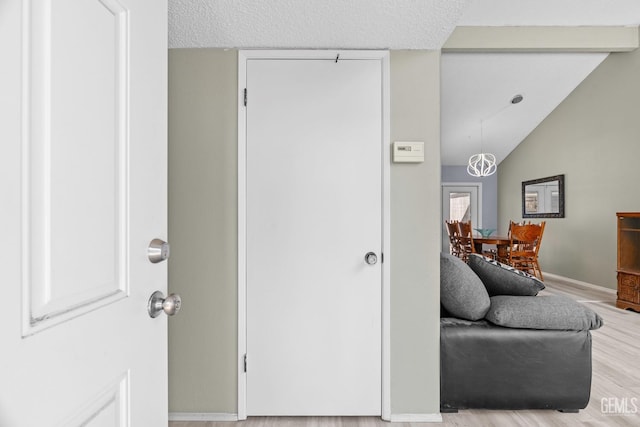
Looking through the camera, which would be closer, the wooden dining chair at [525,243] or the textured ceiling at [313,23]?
the textured ceiling at [313,23]

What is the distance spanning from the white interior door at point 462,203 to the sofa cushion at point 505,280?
21.2 feet

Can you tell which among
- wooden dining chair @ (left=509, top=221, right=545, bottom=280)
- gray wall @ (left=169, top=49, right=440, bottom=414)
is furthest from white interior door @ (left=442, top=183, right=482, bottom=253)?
gray wall @ (left=169, top=49, right=440, bottom=414)

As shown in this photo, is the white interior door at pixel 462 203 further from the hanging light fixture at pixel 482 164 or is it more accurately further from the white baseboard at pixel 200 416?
the white baseboard at pixel 200 416

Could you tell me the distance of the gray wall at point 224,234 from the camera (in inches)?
79.6

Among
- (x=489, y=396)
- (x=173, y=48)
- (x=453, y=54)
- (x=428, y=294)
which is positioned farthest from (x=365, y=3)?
(x=453, y=54)

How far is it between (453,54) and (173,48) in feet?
13.2

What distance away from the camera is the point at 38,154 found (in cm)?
52

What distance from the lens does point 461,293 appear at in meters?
2.13

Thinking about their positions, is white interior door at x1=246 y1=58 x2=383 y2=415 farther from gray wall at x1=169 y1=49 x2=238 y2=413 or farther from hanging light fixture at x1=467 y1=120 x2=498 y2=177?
hanging light fixture at x1=467 y1=120 x2=498 y2=177

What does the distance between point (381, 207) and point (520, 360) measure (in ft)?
3.74

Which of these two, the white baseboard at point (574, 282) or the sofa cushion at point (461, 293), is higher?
the sofa cushion at point (461, 293)

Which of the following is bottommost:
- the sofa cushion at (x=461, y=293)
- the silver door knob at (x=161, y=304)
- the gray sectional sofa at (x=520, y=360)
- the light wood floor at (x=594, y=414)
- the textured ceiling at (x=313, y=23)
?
the light wood floor at (x=594, y=414)

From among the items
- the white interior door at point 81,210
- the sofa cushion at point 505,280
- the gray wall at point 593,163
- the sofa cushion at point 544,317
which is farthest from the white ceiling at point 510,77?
the white interior door at point 81,210

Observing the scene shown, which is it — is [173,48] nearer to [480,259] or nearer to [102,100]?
[102,100]
